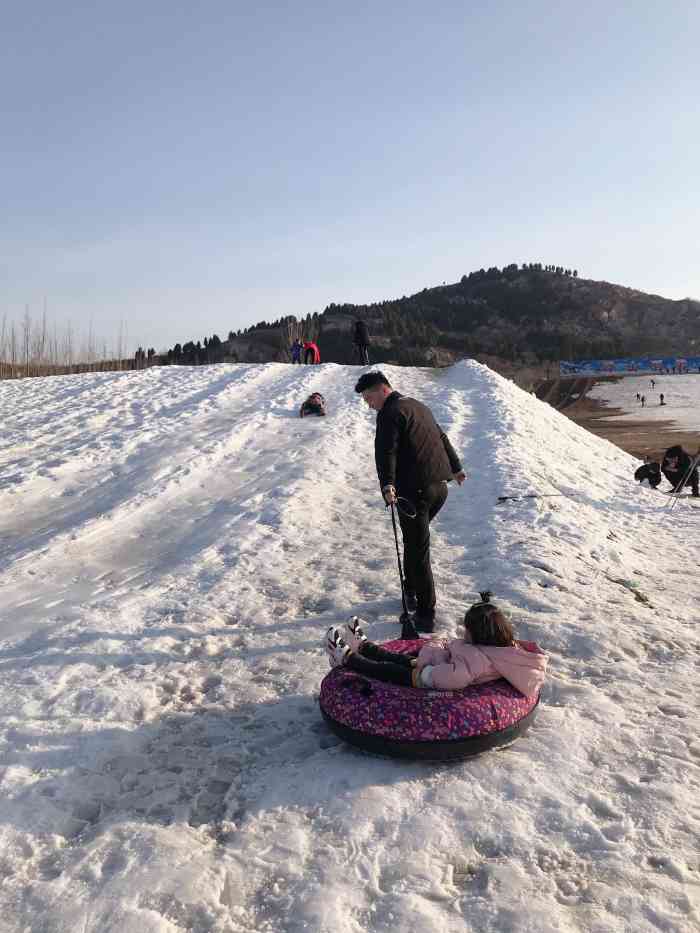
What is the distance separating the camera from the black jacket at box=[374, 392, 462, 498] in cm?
556

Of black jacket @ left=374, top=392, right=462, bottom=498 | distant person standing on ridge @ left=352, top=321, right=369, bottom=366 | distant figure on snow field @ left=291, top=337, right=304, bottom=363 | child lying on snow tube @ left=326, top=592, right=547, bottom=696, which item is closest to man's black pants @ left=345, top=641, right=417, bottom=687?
child lying on snow tube @ left=326, top=592, right=547, bottom=696

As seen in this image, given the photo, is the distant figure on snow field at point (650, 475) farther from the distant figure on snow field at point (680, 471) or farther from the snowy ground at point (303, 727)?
the snowy ground at point (303, 727)

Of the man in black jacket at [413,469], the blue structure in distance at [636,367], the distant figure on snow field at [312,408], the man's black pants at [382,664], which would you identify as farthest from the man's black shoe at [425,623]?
the blue structure in distance at [636,367]

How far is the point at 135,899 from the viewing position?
2.97 m

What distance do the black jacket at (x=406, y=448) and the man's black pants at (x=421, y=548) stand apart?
0.35 ft

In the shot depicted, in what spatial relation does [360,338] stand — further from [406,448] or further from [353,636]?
[353,636]

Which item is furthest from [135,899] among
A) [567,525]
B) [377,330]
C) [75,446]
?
[377,330]

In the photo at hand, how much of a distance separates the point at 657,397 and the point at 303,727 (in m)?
63.0

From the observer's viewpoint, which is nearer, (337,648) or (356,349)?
(337,648)

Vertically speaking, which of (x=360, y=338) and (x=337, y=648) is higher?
(x=360, y=338)

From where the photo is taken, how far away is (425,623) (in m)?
5.75

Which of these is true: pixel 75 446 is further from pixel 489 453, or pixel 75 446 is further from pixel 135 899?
pixel 135 899

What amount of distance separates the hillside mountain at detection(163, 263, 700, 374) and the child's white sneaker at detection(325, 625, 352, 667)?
113987 millimetres

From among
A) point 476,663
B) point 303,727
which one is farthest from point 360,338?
point 476,663
